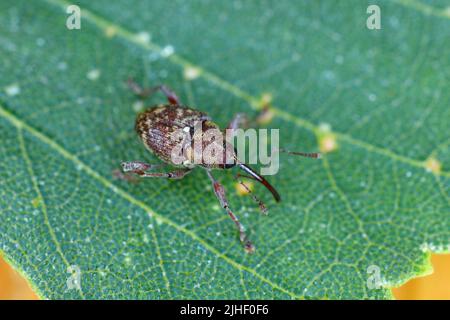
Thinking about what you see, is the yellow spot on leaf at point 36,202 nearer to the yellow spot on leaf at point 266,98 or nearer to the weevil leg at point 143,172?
the weevil leg at point 143,172

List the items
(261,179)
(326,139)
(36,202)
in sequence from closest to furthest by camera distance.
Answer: (36,202) → (261,179) → (326,139)

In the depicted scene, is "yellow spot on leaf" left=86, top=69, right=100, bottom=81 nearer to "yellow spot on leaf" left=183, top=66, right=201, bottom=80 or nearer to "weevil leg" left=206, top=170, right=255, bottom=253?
"yellow spot on leaf" left=183, top=66, right=201, bottom=80

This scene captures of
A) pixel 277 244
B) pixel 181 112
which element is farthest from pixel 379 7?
pixel 277 244

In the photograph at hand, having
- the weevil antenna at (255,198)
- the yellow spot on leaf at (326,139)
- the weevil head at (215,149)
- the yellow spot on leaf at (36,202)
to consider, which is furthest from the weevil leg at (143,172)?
the yellow spot on leaf at (326,139)

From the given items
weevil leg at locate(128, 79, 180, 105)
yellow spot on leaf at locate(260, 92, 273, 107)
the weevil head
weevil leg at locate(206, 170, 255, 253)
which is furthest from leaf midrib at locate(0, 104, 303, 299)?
yellow spot on leaf at locate(260, 92, 273, 107)

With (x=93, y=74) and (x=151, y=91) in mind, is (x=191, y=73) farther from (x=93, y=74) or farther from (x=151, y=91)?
(x=93, y=74)

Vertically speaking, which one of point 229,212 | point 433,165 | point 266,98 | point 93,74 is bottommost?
point 229,212

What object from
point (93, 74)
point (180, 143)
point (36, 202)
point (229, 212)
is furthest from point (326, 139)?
point (36, 202)
